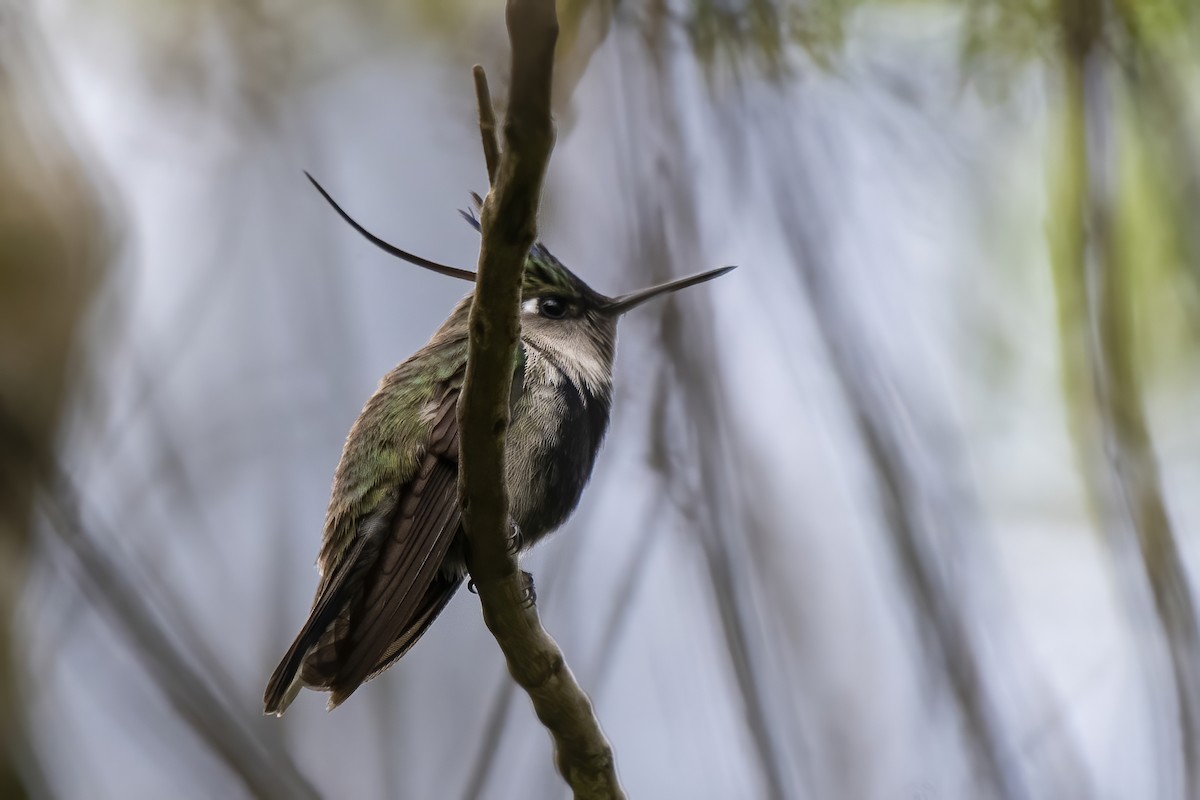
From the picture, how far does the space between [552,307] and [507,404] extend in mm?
1898

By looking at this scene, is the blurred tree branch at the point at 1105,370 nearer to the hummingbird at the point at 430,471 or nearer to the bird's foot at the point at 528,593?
the hummingbird at the point at 430,471

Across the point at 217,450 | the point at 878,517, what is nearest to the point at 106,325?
the point at 217,450

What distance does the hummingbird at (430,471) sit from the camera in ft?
10.5

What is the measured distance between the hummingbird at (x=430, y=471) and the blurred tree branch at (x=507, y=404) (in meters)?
0.18

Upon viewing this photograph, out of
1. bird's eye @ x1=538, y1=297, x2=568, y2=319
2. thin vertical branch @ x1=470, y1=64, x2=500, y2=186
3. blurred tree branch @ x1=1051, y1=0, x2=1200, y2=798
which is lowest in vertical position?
blurred tree branch @ x1=1051, y1=0, x2=1200, y2=798

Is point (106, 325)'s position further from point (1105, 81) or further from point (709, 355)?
point (1105, 81)

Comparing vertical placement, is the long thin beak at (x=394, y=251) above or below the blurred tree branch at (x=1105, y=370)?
above

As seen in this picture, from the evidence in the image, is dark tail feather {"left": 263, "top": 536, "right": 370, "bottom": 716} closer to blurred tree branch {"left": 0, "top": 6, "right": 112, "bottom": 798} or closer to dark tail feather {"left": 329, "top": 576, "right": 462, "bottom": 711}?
dark tail feather {"left": 329, "top": 576, "right": 462, "bottom": 711}

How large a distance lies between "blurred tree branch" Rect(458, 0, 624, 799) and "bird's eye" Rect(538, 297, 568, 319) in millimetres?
1486

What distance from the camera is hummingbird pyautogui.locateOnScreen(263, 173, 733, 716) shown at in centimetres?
321

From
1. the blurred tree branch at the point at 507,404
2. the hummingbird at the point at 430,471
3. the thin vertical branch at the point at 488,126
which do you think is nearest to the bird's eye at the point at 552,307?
the hummingbird at the point at 430,471

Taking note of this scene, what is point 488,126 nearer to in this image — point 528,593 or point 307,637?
point 528,593

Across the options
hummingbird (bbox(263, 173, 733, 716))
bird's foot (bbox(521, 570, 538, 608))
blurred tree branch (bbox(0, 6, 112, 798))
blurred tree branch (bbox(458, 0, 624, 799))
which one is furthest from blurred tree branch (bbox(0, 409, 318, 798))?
blurred tree branch (bbox(458, 0, 624, 799))

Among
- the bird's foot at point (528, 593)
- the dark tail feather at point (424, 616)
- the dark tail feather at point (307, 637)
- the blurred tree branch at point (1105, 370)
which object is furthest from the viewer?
the blurred tree branch at point (1105, 370)
